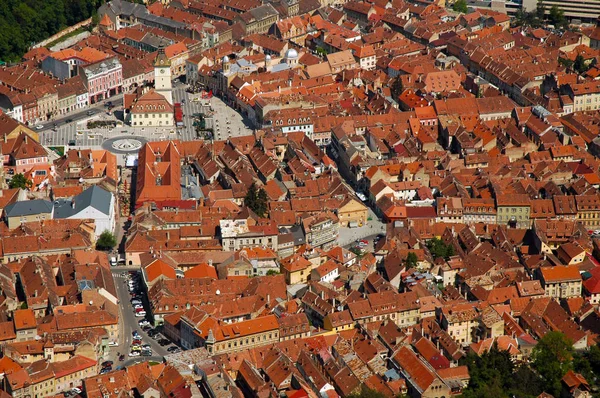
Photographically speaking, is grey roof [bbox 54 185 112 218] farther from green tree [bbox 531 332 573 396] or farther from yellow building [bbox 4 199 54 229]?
green tree [bbox 531 332 573 396]

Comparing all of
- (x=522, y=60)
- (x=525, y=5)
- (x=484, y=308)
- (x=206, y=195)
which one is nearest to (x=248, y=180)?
(x=206, y=195)

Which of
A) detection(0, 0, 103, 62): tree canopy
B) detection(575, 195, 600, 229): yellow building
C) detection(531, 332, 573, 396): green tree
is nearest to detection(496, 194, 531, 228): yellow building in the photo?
detection(575, 195, 600, 229): yellow building

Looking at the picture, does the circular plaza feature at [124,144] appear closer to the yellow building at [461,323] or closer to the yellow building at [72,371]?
the yellow building at [72,371]

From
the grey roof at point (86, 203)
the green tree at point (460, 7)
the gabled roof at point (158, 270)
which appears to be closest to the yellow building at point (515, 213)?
the gabled roof at point (158, 270)

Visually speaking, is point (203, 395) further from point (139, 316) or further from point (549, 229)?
point (549, 229)

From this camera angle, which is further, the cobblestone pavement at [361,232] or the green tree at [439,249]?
the cobblestone pavement at [361,232]

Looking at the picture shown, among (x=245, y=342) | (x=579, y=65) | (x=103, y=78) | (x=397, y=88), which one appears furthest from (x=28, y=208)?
(x=579, y=65)
